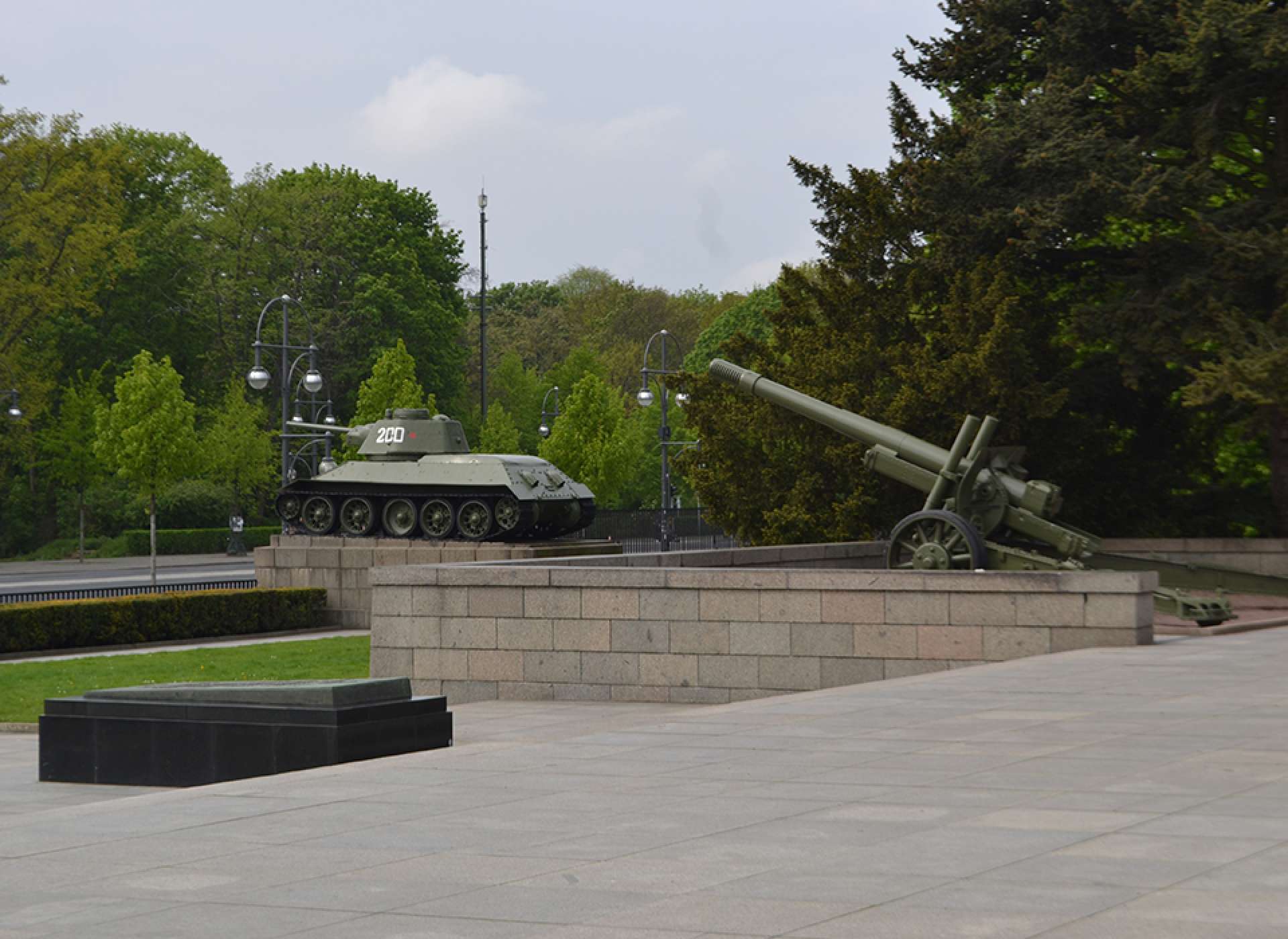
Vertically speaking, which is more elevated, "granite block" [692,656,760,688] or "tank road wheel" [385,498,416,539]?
"tank road wheel" [385,498,416,539]

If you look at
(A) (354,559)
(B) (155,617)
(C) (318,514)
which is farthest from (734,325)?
(B) (155,617)

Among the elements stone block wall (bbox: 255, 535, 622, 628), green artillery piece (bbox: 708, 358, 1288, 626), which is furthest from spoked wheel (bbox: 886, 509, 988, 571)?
stone block wall (bbox: 255, 535, 622, 628)

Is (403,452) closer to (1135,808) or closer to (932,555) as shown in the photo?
(932,555)

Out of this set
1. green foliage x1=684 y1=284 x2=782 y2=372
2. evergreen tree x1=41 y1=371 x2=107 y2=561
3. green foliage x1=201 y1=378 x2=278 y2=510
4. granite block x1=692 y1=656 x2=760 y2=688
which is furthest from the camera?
green foliage x1=684 y1=284 x2=782 y2=372

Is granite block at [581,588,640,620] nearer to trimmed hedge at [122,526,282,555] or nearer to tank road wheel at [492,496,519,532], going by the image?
tank road wheel at [492,496,519,532]

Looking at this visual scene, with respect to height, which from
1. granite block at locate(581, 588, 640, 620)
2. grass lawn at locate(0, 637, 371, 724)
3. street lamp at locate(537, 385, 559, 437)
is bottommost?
grass lawn at locate(0, 637, 371, 724)

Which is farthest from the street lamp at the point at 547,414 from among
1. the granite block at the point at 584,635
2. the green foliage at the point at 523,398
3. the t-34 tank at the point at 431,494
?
the granite block at the point at 584,635

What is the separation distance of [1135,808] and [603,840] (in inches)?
93.2

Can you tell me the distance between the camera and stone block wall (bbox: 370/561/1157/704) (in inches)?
617

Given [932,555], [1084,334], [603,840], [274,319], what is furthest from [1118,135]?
[274,319]

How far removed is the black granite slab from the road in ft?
80.2

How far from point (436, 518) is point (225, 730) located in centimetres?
2353

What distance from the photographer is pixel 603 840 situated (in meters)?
7.15

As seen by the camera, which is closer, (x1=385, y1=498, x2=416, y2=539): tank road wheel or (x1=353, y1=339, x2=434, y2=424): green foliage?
(x1=385, y1=498, x2=416, y2=539): tank road wheel
